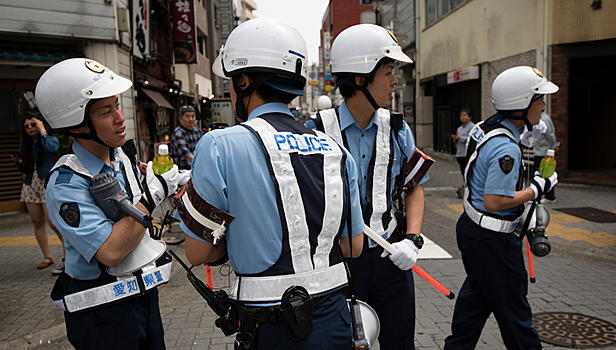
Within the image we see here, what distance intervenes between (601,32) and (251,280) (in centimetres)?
1326

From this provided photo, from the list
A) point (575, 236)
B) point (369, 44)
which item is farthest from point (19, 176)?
point (575, 236)

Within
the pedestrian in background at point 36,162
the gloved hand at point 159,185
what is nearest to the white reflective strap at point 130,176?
the gloved hand at point 159,185

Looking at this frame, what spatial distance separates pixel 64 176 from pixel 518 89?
3059mm

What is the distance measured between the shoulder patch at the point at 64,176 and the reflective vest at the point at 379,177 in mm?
1411

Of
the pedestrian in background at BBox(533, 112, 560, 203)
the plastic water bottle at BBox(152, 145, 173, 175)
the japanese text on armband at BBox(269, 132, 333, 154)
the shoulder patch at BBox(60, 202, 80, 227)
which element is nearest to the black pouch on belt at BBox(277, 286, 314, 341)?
the japanese text on armband at BBox(269, 132, 333, 154)

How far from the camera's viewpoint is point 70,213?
209 cm

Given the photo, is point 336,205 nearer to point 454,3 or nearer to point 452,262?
point 452,262

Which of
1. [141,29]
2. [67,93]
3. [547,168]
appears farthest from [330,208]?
[141,29]

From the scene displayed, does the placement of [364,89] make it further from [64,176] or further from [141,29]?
[141,29]

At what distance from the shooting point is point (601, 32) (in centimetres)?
1166

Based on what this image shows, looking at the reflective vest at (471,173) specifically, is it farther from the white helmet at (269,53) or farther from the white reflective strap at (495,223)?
the white helmet at (269,53)

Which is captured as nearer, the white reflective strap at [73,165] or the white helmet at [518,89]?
the white reflective strap at [73,165]

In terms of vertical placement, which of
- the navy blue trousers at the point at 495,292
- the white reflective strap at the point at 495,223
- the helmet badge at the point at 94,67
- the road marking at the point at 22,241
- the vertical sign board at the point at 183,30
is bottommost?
the road marking at the point at 22,241

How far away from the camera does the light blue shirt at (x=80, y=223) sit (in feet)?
6.84
